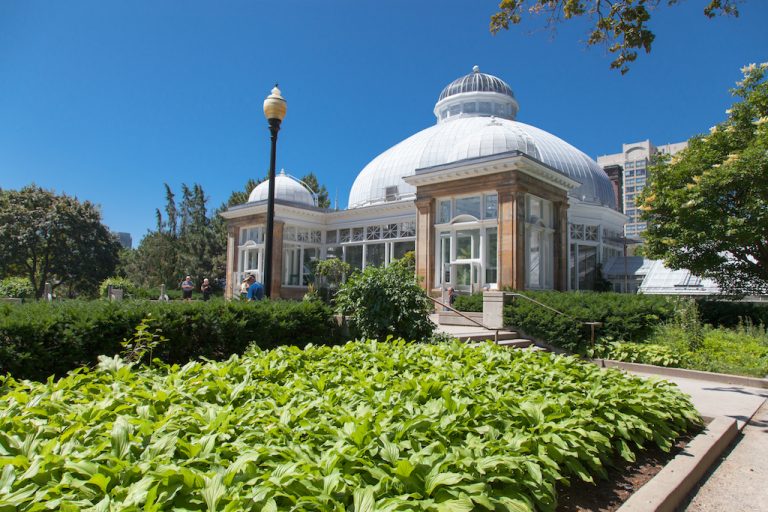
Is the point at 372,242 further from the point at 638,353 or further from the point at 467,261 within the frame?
the point at 638,353

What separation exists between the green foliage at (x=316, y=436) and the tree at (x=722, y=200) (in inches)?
403

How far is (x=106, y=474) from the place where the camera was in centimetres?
245

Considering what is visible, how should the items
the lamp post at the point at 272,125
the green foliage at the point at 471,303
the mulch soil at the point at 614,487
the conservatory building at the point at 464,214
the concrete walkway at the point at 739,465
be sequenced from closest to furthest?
the mulch soil at the point at 614,487 → the concrete walkway at the point at 739,465 → the lamp post at the point at 272,125 → the green foliage at the point at 471,303 → the conservatory building at the point at 464,214

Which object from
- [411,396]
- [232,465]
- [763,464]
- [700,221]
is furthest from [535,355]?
[700,221]

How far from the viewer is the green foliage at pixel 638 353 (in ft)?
34.2

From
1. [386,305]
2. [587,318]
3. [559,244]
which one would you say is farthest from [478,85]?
[386,305]

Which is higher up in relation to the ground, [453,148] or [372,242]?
[453,148]

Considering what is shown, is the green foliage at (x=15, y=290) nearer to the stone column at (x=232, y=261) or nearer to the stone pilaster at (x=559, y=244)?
the stone column at (x=232, y=261)

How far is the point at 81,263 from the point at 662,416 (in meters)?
41.0

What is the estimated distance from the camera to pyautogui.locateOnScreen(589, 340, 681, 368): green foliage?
10.4 meters

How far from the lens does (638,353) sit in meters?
10.9

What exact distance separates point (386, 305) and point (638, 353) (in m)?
6.24

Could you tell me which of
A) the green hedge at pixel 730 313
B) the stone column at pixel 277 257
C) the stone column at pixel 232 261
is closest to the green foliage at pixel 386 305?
the green hedge at pixel 730 313

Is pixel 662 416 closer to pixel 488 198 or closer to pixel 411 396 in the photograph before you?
pixel 411 396
